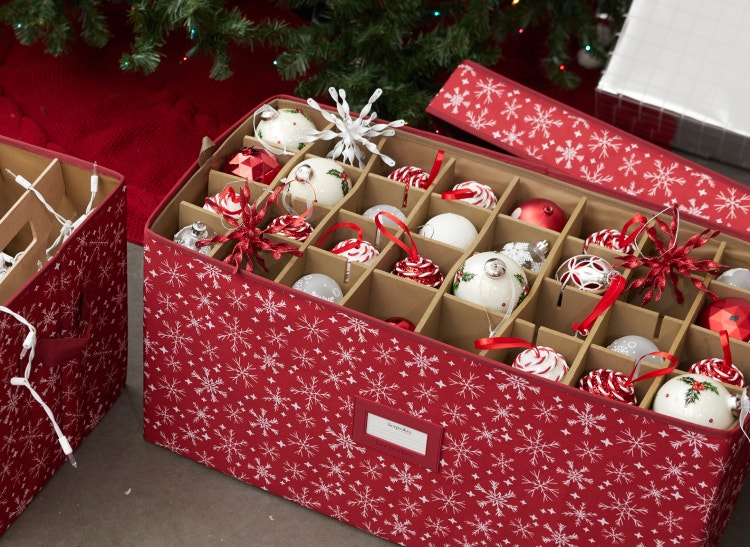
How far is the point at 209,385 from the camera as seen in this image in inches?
67.3

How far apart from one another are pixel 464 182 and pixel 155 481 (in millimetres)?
753

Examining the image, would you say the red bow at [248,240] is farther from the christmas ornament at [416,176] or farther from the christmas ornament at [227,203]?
the christmas ornament at [416,176]

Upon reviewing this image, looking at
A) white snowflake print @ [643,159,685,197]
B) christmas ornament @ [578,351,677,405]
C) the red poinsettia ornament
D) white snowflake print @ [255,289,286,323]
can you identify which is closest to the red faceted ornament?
the red poinsettia ornament

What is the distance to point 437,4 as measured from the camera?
2.53m

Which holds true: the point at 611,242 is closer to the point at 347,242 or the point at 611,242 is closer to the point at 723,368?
the point at 723,368

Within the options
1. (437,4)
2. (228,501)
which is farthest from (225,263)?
(437,4)

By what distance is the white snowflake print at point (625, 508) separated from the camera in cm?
147

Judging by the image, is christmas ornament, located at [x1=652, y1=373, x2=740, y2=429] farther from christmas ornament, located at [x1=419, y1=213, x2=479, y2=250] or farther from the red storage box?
the red storage box

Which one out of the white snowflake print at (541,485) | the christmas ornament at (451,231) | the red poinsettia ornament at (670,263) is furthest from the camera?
the christmas ornament at (451,231)

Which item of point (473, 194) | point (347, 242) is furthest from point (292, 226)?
point (473, 194)

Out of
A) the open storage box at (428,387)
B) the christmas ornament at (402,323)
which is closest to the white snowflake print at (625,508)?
the open storage box at (428,387)

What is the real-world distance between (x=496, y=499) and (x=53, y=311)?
74 centimetres

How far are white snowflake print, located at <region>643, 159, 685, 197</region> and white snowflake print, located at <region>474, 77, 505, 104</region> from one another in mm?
312

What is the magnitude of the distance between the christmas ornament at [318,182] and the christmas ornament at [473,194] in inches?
7.0
